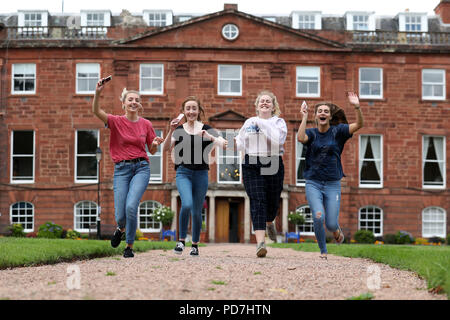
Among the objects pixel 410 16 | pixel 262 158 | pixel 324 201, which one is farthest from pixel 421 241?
pixel 262 158

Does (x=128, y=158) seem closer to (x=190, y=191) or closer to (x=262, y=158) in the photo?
(x=190, y=191)

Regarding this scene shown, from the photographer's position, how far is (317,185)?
8883mm

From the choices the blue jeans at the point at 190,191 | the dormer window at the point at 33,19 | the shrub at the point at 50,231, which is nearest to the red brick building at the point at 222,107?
the dormer window at the point at 33,19

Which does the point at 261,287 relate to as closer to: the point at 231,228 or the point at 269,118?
the point at 269,118

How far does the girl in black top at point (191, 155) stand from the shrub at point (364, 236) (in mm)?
18818

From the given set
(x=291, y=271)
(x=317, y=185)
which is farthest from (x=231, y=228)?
(x=291, y=271)

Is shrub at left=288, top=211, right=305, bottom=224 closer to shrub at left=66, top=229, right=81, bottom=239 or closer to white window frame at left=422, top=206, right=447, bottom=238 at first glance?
white window frame at left=422, top=206, right=447, bottom=238

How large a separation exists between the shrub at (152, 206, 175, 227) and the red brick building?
2.90 ft

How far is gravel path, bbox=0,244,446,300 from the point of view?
16.5 ft

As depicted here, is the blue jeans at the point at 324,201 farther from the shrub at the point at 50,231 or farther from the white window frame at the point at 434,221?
the white window frame at the point at 434,221

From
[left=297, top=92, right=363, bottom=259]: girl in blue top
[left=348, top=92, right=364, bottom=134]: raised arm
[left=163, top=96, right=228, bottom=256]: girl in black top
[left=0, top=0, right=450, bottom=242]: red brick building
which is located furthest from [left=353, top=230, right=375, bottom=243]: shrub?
[left=163, top=96, right=228, bottom=256]: girl in black top

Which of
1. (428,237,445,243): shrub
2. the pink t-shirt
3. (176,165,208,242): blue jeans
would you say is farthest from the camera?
(428,237,445,243): shrub

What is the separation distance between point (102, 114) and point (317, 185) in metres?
3.06

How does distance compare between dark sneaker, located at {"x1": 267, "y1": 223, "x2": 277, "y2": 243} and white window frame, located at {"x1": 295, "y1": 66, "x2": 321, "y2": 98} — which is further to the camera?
white window frame, located at {"x1": 295, "y1": 66, "x2": 321, "y2": 98}
